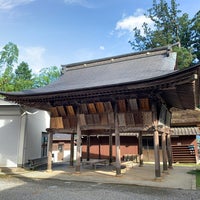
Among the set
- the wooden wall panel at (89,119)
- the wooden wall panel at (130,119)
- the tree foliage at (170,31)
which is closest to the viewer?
the wooden wall panel at (130,119)

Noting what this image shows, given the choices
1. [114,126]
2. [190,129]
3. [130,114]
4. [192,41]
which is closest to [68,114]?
[114,126]

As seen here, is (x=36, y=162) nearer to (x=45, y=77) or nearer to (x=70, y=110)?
(x=70, y=110)

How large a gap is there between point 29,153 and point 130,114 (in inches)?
273

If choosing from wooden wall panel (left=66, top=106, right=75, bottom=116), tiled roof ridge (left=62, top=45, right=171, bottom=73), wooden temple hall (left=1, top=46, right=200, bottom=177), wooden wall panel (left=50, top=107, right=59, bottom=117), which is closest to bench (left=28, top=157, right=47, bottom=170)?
wooden temple hall (left=1, top=46, right=200, bottom=177)

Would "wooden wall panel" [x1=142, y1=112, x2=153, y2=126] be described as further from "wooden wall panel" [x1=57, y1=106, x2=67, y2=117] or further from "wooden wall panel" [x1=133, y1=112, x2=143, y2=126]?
"wooden wall panel" [x1=57, y1=106, x2=67, y2=117]

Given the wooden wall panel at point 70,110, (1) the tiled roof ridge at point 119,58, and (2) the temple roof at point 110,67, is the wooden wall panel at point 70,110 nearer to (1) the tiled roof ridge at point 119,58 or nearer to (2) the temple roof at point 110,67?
(2) the temple roof at point 110,67

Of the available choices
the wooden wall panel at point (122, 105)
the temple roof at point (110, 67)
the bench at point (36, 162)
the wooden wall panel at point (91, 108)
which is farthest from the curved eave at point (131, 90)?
the bench at point (36, 162)

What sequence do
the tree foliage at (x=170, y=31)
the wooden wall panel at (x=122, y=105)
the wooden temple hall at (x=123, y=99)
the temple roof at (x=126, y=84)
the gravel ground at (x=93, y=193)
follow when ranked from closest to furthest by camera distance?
the gravel ground at (x=93, y=193) → the temple roof at (x=126, y=84) → the wooden temple hall at (x=123, y=99) → the wooden wall panel at (x=122, y=105) → the tree foliage at (x=170, y=31)

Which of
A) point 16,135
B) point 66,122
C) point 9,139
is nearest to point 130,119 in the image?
point 66,122

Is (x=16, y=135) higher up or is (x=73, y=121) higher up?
(x=73, y=121)

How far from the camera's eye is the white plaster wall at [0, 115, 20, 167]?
11414 mm

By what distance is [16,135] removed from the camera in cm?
1164

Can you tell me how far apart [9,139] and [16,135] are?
48 centimetres

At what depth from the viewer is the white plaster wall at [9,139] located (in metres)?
11.4
